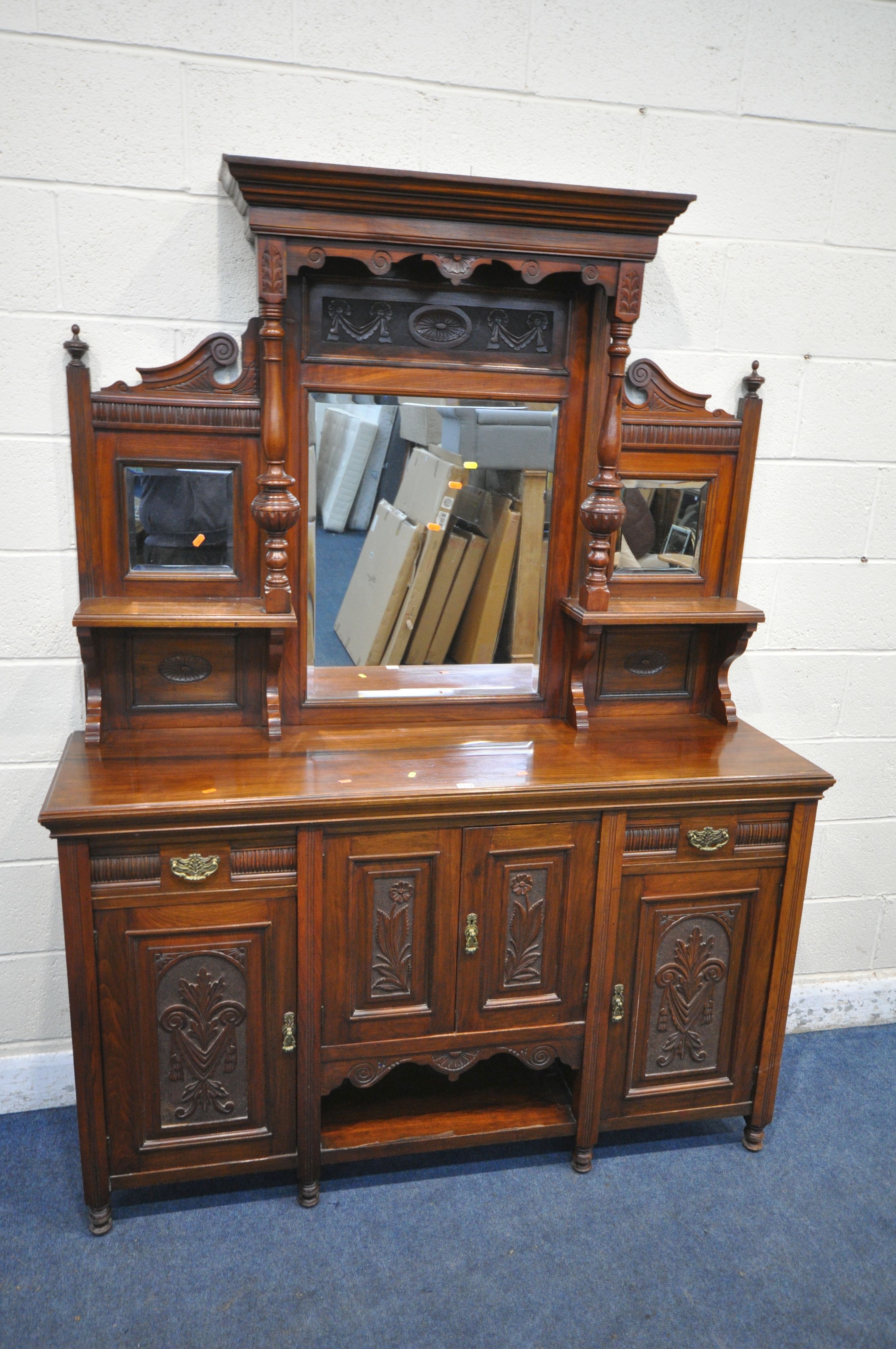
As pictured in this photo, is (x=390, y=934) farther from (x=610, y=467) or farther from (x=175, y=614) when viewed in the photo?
(x=610, y=467)

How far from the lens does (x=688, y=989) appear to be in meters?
2.11

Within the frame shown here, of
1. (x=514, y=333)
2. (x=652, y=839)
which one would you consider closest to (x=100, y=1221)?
(x=652, y=839)

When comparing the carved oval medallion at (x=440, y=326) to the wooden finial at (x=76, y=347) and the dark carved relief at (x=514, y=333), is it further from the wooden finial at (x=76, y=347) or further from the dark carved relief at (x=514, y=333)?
the wooden finial at (x=76, y=347)

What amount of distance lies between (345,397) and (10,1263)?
1794 mm

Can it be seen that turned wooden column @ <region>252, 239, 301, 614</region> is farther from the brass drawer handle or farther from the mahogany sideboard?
the brass drawer handle

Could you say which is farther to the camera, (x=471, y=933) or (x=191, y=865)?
(x=471, y=933)

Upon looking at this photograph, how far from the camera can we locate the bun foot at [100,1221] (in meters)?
1.93

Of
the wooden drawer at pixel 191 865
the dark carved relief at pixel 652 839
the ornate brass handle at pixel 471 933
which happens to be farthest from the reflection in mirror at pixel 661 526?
the wooden drawer at pixel 191 865

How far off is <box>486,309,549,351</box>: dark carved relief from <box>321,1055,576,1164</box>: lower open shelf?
160 centimetres

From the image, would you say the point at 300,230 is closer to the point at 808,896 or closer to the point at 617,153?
the point at 617,153

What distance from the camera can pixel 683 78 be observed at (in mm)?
2072

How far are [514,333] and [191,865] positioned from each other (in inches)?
49.4

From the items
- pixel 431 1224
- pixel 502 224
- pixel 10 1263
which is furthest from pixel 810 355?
pixel 10 1263

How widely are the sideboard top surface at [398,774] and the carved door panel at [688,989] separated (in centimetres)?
22
